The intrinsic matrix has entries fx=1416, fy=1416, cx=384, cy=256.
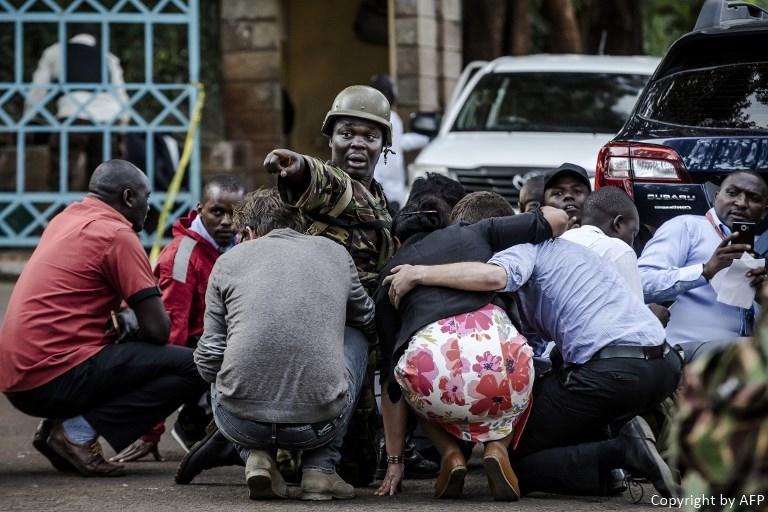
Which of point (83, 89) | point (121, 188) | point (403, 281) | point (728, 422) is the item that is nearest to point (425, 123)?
point (83, 89)

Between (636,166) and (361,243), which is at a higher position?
(636,166)

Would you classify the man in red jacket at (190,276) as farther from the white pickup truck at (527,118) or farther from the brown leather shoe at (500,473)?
the white pickup truck at (527,118)

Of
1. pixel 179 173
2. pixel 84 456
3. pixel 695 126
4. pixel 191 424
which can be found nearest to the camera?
pixel 84 456

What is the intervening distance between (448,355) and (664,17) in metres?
21.0

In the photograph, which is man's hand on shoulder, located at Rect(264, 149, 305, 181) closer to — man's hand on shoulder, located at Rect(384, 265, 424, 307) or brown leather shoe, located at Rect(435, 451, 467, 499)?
man's hand on shoulder, located at Rect(384, 265, 424, 307)

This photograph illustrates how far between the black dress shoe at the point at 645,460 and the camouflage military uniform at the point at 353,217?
4.30ft

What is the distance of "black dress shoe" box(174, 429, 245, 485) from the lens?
5801mm

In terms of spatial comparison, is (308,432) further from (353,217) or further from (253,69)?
(253,69)

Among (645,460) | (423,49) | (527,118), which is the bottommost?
(645,460)

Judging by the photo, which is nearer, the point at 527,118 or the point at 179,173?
the point at 527,118

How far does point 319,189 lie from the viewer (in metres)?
5.54

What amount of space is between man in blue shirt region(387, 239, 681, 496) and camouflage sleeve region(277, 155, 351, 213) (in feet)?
1.32

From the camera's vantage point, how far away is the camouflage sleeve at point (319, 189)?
5473 mm

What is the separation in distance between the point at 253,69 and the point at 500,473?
1044 centimetres
